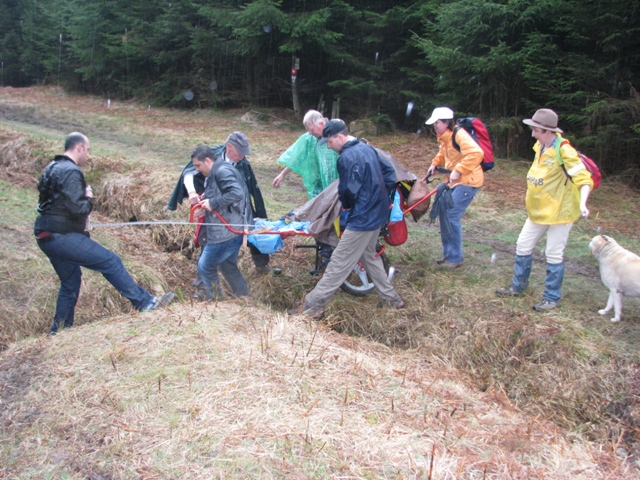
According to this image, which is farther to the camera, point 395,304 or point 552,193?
point 395,304

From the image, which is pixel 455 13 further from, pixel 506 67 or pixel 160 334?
pixel 160 334

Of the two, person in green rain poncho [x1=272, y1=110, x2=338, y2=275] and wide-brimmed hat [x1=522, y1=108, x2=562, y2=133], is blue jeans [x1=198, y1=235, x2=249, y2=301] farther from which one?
wide-brimmed hat [x1=522, y1=108, x2=562, y2=133]

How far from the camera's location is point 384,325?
529cm

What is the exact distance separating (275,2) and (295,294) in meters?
13.8

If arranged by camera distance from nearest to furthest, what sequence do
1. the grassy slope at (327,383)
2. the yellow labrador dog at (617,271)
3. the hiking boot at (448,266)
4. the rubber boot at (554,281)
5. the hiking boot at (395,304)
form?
the grassy slope at (327,383) < the yellow labrador dog at (617,271) < the rubber boot at (554,281) < the hiking boot at (395,304) < the hiking boot at (448,266)

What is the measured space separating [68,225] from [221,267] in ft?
5.17

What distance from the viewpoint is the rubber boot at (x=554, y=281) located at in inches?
203

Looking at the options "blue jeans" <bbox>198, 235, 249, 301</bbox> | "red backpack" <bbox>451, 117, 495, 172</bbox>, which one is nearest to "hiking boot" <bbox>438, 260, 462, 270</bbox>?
"red backpack" <bbox>451, 117, 495, 172</bbox>

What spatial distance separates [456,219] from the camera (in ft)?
20.3

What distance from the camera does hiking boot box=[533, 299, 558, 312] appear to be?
206 inches

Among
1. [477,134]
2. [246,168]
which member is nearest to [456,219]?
[477,134]

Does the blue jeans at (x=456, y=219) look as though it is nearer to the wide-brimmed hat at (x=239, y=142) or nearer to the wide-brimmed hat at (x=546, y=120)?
the wide-brimmed hat at (x=546, y=120)

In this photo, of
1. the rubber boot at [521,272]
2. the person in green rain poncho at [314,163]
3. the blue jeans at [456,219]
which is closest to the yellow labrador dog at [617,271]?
the rubber boot at [521,272]

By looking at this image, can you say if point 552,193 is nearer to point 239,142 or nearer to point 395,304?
point 395,304
